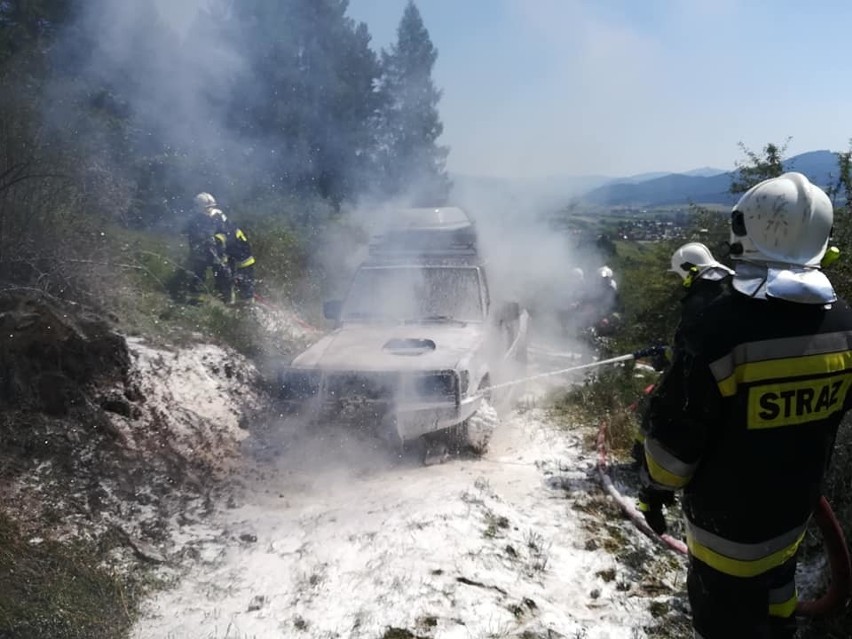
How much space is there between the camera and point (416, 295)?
265 inches

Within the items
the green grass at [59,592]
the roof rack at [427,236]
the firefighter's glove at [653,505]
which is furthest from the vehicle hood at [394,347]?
the firefighter's glove at [653,505]

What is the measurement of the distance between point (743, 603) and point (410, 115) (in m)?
21.6

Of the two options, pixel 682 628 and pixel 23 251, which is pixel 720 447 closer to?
pixel 682 628

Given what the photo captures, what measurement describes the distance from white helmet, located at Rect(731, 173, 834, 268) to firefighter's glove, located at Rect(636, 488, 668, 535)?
1.00 m

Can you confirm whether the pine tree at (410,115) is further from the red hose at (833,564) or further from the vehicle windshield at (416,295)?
the red hose at (833,564)

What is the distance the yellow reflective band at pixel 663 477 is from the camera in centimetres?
223

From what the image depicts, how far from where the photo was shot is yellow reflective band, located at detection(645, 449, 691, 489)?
223 centimetres

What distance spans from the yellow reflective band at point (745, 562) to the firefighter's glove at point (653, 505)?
0.20 m

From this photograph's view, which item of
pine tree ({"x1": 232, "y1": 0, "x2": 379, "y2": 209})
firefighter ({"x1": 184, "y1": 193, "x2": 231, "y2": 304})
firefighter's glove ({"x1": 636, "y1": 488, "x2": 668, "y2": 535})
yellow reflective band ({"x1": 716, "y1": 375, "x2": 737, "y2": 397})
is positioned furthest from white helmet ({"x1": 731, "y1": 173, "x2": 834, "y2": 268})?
pine tree ({"x1": 232, "y1": 0, "x2": 379, "y2": 209})

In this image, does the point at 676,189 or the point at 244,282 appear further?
the point at 676,189

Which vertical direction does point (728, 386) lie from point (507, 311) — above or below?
above

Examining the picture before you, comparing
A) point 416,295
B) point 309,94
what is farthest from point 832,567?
point 309,94

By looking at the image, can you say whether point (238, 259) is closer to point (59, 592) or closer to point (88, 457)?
point (88, 457)

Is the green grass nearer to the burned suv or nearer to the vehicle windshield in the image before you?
the burned suv
